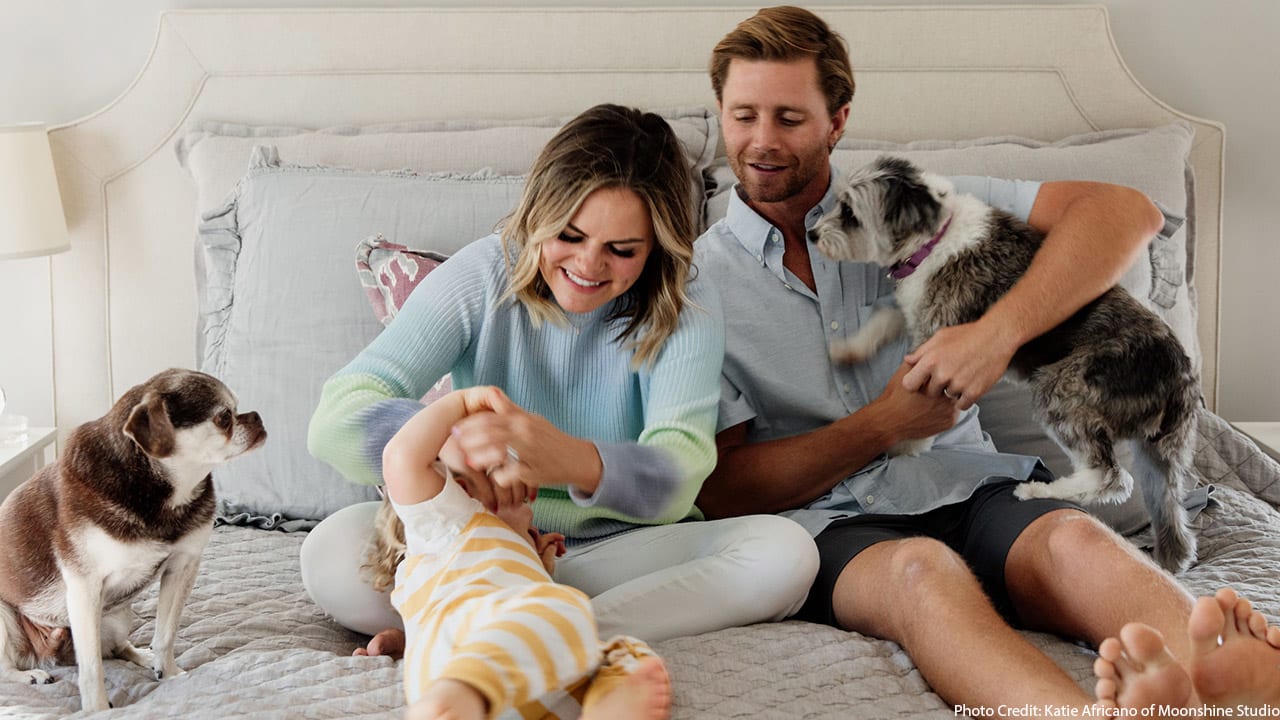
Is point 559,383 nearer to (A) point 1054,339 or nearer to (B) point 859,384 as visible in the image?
(B) point 859,384

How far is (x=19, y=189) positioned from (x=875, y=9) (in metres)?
1.97

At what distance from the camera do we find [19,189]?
243cm

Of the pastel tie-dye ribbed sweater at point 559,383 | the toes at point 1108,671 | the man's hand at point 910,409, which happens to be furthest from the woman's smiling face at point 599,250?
the toes at point 1108,671

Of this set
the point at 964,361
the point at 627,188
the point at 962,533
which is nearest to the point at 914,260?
the point at 964,361

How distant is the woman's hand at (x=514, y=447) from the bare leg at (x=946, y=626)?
45cm

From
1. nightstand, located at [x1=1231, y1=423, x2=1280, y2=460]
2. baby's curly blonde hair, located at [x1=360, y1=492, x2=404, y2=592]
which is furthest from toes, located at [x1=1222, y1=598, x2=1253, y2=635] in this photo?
nightstand, located at [x1=1231, y1=423, x2=1280, y2=460]

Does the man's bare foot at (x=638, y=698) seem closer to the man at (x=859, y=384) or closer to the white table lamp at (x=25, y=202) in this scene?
the man at (x=859, y=384)

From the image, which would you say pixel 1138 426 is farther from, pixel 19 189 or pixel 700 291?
pixel 19 189

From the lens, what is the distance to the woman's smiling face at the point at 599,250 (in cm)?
155

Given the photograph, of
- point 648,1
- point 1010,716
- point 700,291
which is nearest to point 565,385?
point 700,291

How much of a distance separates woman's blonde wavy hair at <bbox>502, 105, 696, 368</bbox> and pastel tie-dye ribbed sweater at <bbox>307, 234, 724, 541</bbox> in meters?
0.04

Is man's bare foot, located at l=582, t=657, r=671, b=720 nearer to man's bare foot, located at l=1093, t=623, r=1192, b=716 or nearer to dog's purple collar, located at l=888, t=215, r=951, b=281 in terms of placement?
man's bare foot, located at l=1093, t=623, r=1192, b=716

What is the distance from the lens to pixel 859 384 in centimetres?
194

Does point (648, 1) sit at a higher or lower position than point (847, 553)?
higher
